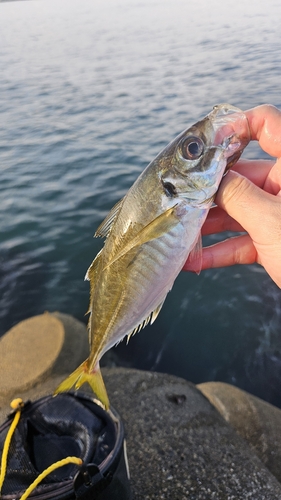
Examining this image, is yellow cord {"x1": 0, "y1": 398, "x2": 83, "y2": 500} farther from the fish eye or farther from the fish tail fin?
the fish eye

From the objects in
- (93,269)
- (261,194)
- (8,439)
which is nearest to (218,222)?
(261,194)

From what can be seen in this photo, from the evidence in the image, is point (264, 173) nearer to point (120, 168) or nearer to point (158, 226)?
point (158, 226)

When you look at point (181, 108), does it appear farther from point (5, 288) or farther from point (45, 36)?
point (45, 36)

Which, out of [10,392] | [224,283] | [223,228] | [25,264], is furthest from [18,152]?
[223,228]

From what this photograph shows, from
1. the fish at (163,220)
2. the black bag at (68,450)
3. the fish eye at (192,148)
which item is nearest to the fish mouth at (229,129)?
the fish at (163,220)

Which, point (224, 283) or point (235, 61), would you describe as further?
point (235, 61)

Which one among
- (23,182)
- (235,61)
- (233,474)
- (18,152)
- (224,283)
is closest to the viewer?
(233,474)

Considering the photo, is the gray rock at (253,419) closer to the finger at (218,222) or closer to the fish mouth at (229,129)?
the finger at (218,222)
